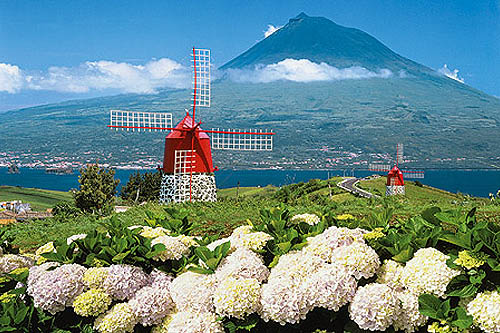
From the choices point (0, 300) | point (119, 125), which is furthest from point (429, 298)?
point (119, 125)

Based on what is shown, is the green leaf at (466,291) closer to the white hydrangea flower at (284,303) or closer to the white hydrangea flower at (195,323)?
the white hydrangea flower at (284,303)

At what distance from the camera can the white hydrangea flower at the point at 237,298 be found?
4.19 m

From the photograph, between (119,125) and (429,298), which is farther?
(119,125)

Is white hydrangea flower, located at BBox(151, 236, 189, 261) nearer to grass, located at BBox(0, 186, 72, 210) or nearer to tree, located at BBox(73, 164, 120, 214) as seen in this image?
tree, located at BBox(73, 164, 120, 214)

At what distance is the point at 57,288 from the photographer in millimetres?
4520

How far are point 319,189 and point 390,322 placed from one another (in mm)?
24291

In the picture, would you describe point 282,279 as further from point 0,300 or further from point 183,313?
point 0,300

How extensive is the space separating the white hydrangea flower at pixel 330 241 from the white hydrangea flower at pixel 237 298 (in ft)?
2.23

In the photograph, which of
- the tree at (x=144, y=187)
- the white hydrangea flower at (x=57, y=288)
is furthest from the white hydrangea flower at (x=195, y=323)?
the tree at (x=144, y=187)

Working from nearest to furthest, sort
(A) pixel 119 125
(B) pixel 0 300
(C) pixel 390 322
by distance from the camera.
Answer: (C) pixel 390 322 → (B) pixel 0 300 → (A) pixel 119 125

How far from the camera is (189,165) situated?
1959 centimetres

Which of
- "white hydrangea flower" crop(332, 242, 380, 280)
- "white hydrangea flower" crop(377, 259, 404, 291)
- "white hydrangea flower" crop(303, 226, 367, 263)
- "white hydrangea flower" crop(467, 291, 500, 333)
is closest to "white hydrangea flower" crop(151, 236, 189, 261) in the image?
"white hydrangea flower" crop(303, 226, 367, 263)

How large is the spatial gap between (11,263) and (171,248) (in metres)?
1.77

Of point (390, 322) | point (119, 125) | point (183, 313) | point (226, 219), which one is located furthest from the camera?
point (119, 125)
